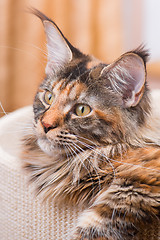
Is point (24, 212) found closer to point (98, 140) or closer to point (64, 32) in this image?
point (98, 140)

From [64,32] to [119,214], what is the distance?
5.59 feet

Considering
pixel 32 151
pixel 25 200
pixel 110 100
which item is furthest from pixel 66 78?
pixel 25 200

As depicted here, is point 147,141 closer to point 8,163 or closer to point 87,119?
point 87,119

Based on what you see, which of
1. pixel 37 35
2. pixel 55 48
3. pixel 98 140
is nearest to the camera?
pixel 98 140

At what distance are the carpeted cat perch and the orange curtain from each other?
116cm

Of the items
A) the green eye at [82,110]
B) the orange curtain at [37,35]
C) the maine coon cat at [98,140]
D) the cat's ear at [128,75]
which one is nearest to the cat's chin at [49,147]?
the maine coon cat at [98,140]

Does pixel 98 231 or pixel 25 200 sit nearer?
pixel 98 231

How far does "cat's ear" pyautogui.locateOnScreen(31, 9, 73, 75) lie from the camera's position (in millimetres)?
807

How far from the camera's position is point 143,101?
2.60 ft

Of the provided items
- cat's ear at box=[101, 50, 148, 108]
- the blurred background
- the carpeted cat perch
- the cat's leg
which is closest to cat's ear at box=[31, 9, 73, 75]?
→ cat's ear at box=[101, 50, 148, 108]

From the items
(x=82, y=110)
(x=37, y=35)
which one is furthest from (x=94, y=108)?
(x=37, y=35)

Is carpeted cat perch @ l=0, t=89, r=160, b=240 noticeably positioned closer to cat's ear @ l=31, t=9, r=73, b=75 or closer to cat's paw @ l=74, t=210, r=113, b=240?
cat's paw @ l=74, t=210, r=113, b=240

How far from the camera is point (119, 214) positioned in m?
0.65

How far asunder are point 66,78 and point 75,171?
0.25 metres
